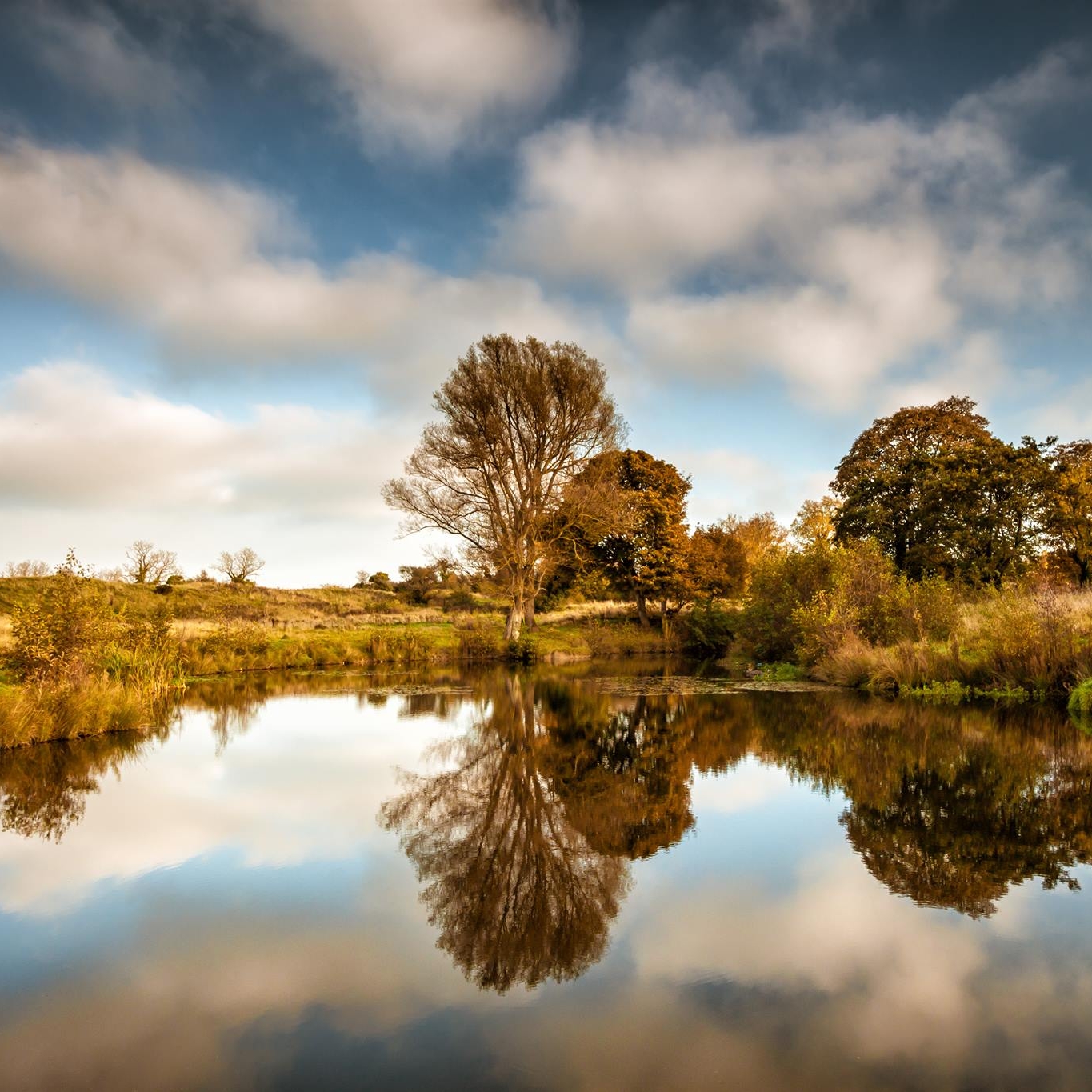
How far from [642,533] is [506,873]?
3305 cm

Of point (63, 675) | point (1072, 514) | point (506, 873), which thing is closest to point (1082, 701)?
point (506, 873)

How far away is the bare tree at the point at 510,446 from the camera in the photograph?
31328 millimetres

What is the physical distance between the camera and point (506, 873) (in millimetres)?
5699

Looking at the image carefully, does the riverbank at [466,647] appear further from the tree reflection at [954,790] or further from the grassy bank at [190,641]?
the tree reflection at [954,790]

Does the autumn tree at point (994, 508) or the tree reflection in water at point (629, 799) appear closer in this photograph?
the tree reflection in water at point (629, 799)

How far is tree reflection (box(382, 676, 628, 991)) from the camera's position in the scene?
4379 millimetres

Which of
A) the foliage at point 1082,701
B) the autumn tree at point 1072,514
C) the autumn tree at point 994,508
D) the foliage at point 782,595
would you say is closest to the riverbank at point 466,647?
the foliage at point 1082,701

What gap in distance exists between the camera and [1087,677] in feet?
47.7

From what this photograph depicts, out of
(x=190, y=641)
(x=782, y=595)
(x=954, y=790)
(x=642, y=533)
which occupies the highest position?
(x=642, y=533)

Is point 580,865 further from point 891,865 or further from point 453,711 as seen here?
point 453,711

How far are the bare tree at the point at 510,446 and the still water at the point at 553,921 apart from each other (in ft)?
72.3

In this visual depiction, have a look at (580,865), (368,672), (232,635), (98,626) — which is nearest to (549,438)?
(368,672)

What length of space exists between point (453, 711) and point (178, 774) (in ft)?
21.9

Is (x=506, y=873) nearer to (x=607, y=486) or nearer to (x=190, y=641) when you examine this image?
(x=190, y=641)
